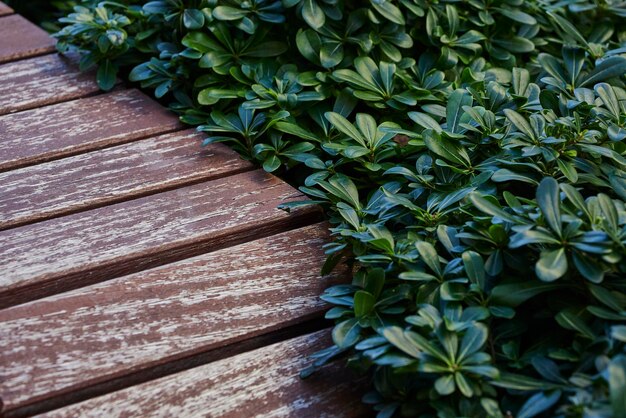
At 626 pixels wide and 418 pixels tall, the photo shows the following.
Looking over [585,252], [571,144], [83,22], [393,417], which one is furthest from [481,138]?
[83,22]

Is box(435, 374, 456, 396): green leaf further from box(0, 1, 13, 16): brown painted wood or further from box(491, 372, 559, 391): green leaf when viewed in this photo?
box(0, 1, 13, 16): brown painted wood

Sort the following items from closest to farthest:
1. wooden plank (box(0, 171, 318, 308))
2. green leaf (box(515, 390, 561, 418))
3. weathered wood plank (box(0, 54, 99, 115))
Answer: green leaf (box(515, 390, 561, 418))
wooden plank (box(0, 171, 318, 308))
weathered wood plank (box(0, 54, 99, 115))

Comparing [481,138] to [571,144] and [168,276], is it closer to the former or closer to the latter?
[571,144]

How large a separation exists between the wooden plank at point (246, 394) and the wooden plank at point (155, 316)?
47 mm

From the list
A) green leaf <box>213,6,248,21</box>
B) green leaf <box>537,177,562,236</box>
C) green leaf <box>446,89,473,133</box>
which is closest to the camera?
green leaf <box>537,177,562,236</box>

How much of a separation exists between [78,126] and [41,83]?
308 millimetres

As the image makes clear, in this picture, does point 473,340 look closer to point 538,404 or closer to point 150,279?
point 538,404

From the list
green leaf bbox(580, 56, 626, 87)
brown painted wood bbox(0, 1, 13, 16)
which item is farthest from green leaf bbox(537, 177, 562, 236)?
brown painted wood bbox(0, 1, 13, 16)

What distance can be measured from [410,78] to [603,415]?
1223 mm

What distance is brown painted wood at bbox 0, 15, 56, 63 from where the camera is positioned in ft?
8.56

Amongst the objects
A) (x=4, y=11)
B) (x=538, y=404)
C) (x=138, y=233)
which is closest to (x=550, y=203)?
(x=538, y=404)

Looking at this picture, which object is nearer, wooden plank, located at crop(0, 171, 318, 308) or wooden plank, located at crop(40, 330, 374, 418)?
wooden plank, located at crop(40, 330, 374, 418)

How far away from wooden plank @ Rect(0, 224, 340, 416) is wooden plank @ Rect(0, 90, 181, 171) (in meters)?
0.59

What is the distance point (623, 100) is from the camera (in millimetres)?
1914
